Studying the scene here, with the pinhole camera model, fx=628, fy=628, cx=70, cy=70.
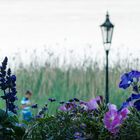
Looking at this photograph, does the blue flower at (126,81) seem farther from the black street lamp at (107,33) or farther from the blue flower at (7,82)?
the black street lamp at (107,33)

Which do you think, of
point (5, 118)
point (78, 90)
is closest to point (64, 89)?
point (78, 90)

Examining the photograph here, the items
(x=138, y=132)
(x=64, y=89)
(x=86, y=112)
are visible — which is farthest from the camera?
(x=64, y=89)

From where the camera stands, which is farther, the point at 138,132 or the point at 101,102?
the point at 101,102

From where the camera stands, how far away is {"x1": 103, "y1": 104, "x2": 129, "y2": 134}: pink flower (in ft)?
10.7

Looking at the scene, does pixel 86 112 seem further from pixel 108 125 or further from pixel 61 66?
pixel 61 66

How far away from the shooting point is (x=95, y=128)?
10.8 feet

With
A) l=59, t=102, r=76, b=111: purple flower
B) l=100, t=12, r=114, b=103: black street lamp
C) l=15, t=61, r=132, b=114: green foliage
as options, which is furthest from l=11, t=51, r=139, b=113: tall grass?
l=59, t=102, r=76, b=111: purple flower

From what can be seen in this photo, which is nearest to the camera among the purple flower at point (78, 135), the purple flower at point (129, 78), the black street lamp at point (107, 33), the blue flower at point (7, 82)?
the purple flower at point (78, 135)

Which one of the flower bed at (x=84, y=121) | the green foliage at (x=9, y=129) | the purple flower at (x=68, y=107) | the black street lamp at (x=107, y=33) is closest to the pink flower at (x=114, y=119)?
the flower bed at (x=84, y=121)

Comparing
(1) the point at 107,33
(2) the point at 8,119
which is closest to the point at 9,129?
(2) the point at 8,119

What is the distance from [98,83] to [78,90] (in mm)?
725

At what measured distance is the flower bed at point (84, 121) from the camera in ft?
10.7

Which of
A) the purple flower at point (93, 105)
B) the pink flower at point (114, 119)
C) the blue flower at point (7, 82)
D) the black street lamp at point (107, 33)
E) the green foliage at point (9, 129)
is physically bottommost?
the green foliage at point (9, 129)

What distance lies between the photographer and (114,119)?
10.9ft
